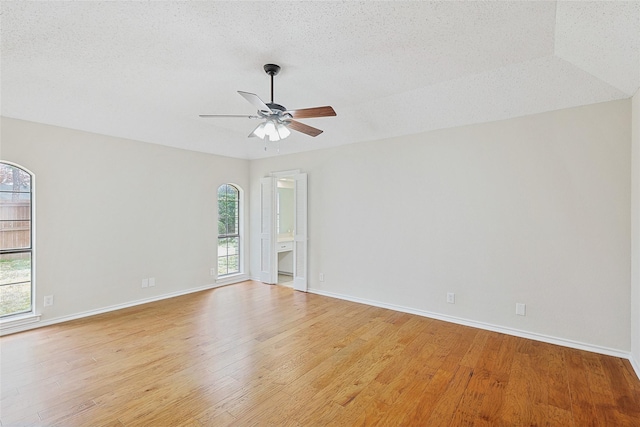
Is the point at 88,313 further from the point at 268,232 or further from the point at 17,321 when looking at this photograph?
the point at 268,232

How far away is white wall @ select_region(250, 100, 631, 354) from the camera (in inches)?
122

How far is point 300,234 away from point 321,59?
3.38m

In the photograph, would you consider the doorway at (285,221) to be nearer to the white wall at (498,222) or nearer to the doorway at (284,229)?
the doorway at (284,229)

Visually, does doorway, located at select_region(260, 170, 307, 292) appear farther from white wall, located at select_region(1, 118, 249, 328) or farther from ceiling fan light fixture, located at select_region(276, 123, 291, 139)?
ceiling fan light fixture, located at select_region(276, 123, 291, 139)

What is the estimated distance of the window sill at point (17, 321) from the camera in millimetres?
3566

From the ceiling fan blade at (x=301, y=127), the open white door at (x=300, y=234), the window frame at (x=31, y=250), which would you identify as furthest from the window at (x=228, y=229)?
the ceiling fan blade at (x=301, y=127)

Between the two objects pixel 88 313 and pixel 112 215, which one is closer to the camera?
pixel 88 313

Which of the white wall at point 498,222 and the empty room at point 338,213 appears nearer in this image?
the empty room at point 338,213

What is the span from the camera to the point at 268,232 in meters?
6.13

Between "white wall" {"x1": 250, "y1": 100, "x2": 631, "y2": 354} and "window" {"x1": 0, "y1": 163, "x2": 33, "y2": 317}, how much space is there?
4127mm

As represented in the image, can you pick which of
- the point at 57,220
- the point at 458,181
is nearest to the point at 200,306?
the point at 57,220

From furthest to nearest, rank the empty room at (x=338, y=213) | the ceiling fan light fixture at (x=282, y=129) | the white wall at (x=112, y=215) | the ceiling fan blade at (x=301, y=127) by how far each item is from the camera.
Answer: the white wall at (x=112, y=215) → the ceiling fan blade at (x=301, y=127) → the ceiling fan light fixture at (x=282, y=129) → the empty room at (x=338, y=213)

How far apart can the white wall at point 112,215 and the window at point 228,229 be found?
29cm

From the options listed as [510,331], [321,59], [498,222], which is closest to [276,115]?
[321,59]
